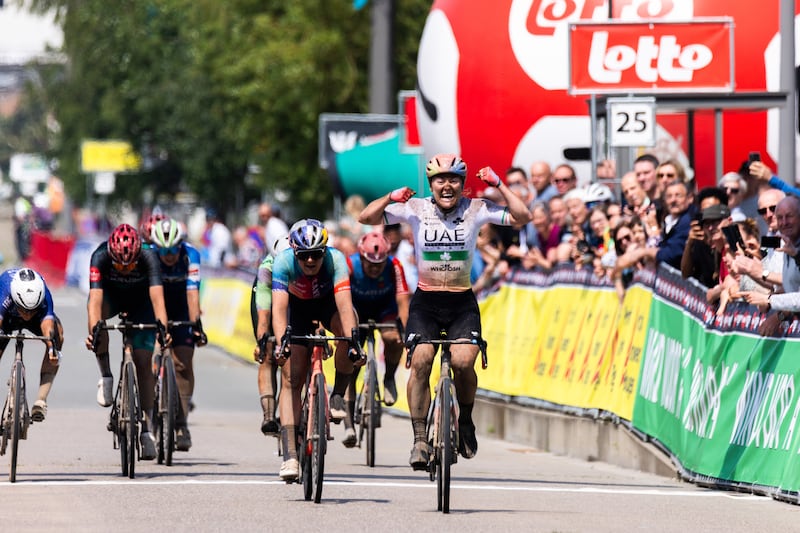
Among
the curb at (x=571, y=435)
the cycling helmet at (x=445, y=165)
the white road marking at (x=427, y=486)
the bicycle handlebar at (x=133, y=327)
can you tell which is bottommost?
the curb at (x=571, y=435)

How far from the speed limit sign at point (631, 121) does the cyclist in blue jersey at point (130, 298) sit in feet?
17.2

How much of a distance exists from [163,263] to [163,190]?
5296 centimetres

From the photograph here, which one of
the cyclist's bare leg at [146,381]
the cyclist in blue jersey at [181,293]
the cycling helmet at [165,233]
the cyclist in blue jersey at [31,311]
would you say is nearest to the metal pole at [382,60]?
the cyclist in blue jersey at [181,293]

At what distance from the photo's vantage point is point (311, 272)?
12570mm

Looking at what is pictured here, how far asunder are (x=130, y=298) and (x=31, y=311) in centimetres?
107

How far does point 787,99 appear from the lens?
17766mm

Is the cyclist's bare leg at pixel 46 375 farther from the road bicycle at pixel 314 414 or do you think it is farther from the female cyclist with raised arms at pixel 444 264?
the female cyclist with raised arms at pixel 444 264

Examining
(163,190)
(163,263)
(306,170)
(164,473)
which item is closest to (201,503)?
(164,473)

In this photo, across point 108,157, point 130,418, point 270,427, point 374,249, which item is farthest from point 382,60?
point 108,157

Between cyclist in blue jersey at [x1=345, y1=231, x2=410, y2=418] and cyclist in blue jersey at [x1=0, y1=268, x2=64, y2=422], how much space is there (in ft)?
10.5

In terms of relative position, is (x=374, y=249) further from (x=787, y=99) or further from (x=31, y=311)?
(x=787, y=99)

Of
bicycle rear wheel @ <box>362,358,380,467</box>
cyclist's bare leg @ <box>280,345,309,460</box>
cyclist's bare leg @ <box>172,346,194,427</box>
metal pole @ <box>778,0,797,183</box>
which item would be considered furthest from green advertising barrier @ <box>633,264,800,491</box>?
cyclist's bare leg @ <box>172,346,194,427</box>

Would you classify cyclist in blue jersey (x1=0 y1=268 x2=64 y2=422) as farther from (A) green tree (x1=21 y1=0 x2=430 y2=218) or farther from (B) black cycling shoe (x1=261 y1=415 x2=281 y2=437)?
(A) green tree (x1=21 y1=0 x2=430 y2=218)

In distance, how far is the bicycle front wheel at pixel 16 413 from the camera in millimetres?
13383
